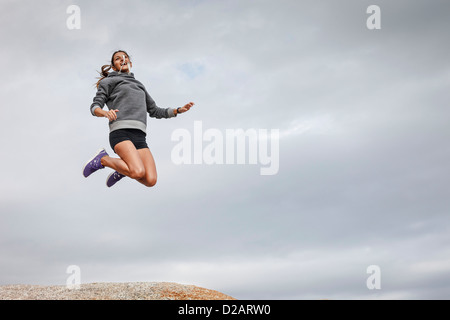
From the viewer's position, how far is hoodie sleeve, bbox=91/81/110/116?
7898 mm

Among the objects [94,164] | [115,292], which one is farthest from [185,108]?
[115,292]

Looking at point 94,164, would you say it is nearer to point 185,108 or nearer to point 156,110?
point 156,110

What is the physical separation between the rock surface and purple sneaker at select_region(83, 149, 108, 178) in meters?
2.26

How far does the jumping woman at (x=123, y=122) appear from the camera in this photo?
7766 millimetres

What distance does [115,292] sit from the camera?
8.24 meters

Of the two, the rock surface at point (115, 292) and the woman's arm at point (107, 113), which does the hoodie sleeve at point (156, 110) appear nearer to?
the woman's arm at point (107, 113)

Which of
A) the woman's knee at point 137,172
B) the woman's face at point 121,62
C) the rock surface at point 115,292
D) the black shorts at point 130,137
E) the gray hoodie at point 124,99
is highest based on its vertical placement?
the woman's face at point 121,62

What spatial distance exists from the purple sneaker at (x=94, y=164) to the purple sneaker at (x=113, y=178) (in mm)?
280

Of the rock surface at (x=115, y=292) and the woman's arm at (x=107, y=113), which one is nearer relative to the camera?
the woman's arm at (x=107, y=113)

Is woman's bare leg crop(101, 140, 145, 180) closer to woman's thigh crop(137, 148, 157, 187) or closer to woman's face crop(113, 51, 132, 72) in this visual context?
woman's thigh crop(137, 148, 157, 187)

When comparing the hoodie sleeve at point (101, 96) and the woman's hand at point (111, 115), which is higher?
the hoodie sleeve at point (101, 96)

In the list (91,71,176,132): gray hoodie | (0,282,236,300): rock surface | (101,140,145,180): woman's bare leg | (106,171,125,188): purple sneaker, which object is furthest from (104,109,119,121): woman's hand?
(0,282,236,300): rock surface

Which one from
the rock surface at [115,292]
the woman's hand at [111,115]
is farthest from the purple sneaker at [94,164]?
the rock surface at [115,292]
